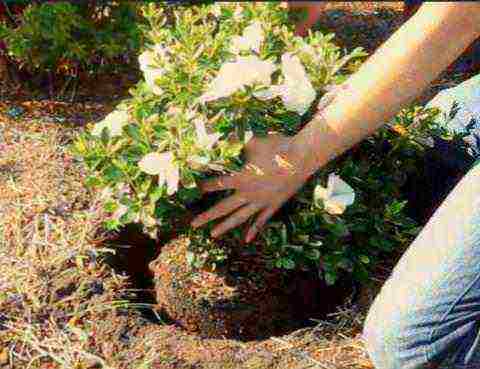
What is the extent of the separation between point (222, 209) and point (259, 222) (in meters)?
0.09

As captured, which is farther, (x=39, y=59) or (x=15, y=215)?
(x=39, y=59)

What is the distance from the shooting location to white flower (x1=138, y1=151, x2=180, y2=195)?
1.88 metres

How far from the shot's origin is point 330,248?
2082 mm

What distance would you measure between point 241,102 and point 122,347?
0.68 metres

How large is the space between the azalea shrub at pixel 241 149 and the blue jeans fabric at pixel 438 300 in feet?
0.47

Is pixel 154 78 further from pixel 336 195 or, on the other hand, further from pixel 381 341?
pixel 381 341

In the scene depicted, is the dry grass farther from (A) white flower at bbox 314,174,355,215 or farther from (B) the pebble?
(A) white flower at bbox 314,174,355,215

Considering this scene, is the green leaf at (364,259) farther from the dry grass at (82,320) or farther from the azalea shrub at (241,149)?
the dry grass at (82,320)

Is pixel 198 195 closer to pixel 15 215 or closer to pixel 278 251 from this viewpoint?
pixel 278 251

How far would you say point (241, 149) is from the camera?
6.40ft

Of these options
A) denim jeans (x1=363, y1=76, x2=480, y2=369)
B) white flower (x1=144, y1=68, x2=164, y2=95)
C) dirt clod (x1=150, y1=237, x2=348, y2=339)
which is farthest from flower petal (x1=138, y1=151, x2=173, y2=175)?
denim jeans (x1=363, y1=76, x2=480, y2=369)

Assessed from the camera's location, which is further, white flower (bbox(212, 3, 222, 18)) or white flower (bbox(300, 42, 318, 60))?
white flower (bbox(212, 3, 222, 18))

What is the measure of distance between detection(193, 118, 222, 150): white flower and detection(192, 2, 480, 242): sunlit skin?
0.13 meters

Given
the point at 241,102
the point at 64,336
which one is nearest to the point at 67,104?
A: the point at 64,336
